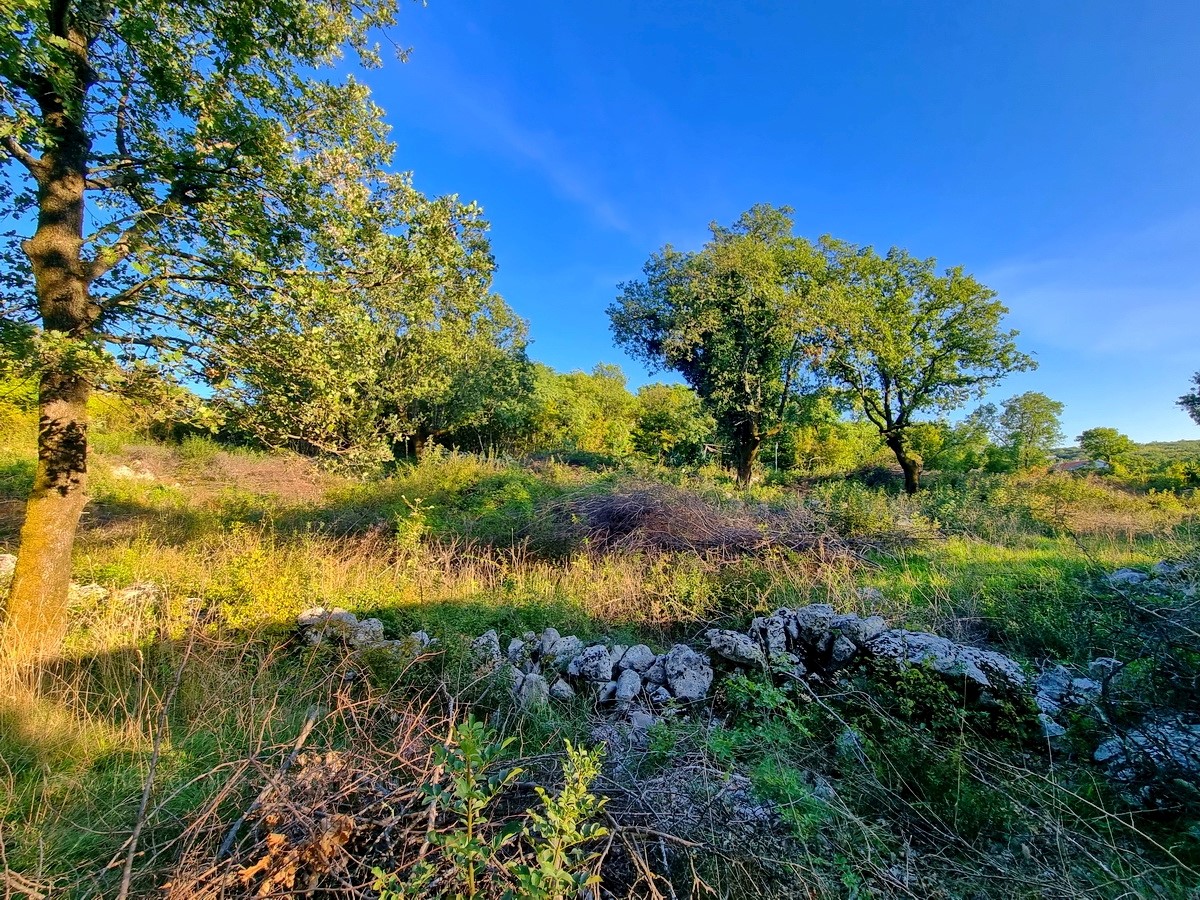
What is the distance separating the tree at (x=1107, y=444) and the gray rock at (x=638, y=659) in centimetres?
2310

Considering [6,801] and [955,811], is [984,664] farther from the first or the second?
[6,801]

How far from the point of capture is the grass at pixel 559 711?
78.7 inches

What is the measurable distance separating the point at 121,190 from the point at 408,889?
5.81 m

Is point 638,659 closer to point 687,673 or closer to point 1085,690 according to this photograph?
point 687,673

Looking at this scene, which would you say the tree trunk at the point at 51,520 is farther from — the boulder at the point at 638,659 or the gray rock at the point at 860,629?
the gray rock at the point at 860,629

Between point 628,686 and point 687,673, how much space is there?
503mm

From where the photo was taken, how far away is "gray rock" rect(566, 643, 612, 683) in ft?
13.1

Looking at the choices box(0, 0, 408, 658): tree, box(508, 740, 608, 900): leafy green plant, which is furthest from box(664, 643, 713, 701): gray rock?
box(0, 0, 408, 658): tree

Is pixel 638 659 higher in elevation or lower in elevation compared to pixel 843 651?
lower

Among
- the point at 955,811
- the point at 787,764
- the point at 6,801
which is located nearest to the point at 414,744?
the point at 787,764

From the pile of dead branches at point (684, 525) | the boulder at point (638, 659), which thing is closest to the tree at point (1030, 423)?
the pile of dead branches at point (684, 525)

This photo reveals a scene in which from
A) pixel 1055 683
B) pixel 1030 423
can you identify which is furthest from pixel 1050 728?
pixel 1030 423

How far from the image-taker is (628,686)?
3805 mm

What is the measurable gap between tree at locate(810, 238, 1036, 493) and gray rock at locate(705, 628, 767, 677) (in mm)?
13597
